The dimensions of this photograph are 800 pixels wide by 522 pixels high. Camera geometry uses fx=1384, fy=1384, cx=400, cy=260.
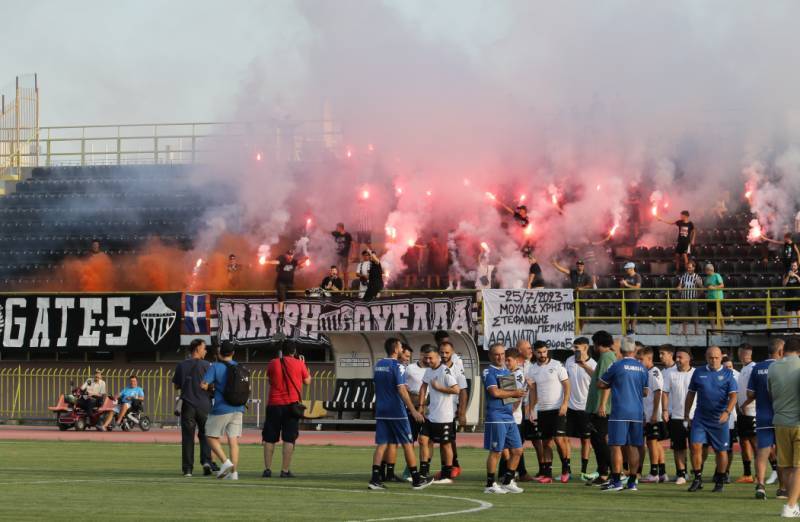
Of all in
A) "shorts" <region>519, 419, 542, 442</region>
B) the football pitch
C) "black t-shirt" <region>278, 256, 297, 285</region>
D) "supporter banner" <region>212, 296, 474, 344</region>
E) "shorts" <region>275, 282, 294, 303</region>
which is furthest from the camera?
"black t-shirt" <region>278, 256, 297, 285</region>

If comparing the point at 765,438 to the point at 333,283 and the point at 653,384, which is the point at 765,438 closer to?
the point at 653,384

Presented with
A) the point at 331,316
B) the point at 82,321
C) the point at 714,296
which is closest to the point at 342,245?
the point at 331,316

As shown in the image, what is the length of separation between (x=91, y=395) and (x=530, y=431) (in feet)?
56.0

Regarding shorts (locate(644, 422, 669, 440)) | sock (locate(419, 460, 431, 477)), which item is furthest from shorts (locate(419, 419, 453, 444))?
shorts (locate(644, 422, 669, 440))

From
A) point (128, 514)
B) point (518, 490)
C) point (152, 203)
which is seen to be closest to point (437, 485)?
point (518, 490)

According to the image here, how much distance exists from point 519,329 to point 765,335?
5.49 m

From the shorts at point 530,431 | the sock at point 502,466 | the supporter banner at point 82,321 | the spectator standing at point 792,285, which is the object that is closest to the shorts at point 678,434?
the shorts at point 530,431

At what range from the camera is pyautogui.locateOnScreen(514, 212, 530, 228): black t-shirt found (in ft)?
134

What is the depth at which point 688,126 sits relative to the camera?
44.4m

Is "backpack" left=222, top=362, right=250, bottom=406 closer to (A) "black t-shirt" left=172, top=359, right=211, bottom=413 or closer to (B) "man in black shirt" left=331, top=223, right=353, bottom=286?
(A) "black t-shirt" left=172, top=359, right=211, bottom=413

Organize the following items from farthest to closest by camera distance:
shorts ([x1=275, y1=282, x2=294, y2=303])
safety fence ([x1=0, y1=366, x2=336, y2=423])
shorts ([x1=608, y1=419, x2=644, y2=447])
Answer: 1. safety fence ([x1=0, y1=366, x2=336, y2=423])
2. shorts ([x1=275, y1=282, x2=294, y2=303])
3. shorts ([x1=608, y1=419, x2=644, y2=447])

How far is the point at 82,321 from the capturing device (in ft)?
120

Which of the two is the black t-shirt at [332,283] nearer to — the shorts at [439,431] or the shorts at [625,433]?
the shorts at [439,431]

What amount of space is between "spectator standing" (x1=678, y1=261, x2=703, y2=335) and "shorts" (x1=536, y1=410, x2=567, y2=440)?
1359 centimetres
